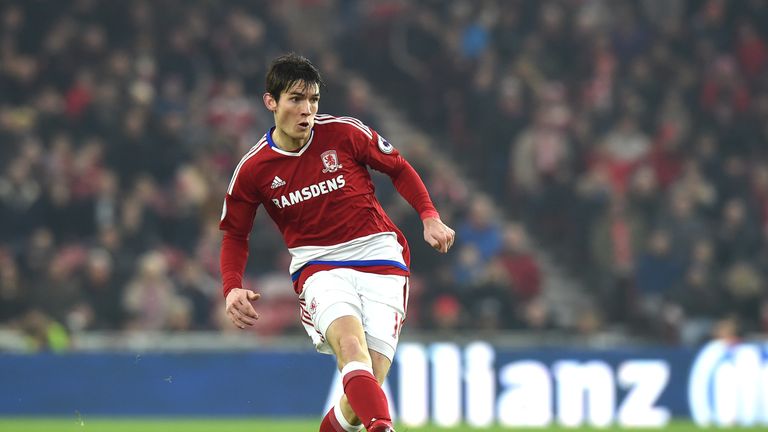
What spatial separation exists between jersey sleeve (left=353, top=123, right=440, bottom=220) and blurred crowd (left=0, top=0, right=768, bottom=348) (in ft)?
24.5

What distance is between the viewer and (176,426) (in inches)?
481

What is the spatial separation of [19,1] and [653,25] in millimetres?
8325

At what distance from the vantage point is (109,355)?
43.4 feet

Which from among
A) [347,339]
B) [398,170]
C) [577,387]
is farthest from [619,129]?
[347,339]

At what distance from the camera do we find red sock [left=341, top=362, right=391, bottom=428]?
245 inches

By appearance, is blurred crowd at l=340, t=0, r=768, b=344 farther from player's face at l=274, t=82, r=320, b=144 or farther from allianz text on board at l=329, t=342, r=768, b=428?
player's face at l=274, t=82, r=320, b=144

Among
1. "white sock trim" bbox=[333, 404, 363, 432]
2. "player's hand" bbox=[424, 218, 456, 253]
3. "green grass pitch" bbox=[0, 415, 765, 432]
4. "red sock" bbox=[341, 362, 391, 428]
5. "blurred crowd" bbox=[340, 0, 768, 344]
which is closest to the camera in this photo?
"red sock" bbox=[341, 362, 391, 428]

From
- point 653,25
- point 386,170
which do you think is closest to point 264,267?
point 653,25

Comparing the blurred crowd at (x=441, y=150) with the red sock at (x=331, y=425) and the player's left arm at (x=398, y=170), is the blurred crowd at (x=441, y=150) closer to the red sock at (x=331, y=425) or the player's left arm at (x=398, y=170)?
the red sock at (x=331, y=425)

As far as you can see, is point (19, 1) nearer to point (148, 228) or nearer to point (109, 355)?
point (148, 228)

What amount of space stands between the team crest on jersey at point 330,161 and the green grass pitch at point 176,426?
521 centimetres

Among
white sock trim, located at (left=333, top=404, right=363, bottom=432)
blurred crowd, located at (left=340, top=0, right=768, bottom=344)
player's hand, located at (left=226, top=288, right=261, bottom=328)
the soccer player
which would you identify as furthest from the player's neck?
blurred crowd, located at (left=340, top=0, right=768, bottom=344)

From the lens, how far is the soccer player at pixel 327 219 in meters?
6.61

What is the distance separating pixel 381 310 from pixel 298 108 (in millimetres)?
Result: 1058
